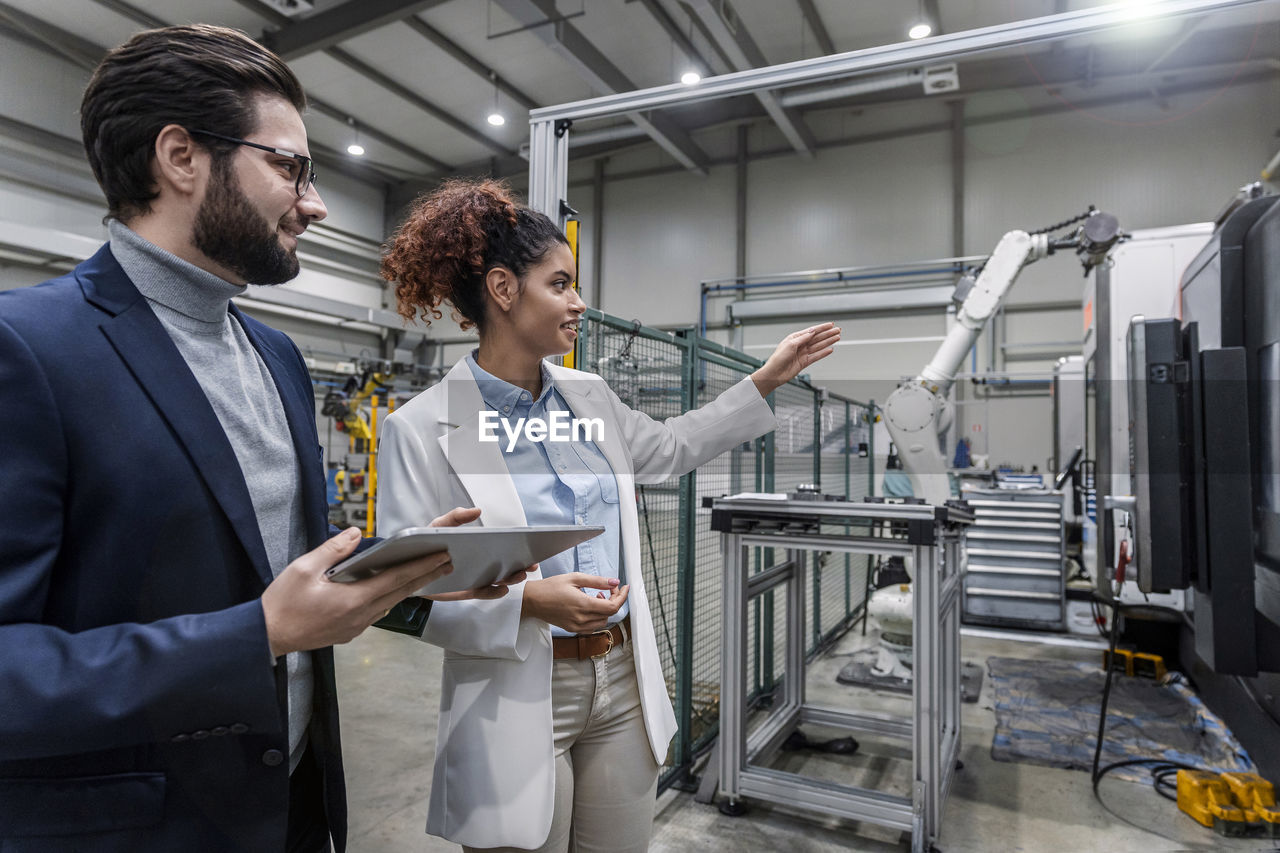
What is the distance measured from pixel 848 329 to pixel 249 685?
9.41 metres

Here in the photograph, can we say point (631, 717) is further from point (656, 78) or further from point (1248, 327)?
point (656, 78)

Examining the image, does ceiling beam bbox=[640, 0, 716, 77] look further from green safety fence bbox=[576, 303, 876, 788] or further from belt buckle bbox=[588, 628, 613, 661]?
belt buckle bbox=[588, 628, 613, 661]

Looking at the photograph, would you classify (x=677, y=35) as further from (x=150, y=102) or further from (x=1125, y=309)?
(x=150, y=102)

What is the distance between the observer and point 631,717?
1203 mm

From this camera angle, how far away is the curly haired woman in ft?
3.49

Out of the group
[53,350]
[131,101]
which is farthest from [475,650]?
[131,101]

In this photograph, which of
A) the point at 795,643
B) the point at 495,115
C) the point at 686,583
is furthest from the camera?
the point at 495,115

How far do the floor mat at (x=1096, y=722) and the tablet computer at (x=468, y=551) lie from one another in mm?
2985

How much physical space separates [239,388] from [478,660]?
20.9 inches

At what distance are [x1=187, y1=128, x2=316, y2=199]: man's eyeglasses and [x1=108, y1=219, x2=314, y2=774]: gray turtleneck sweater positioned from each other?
0.13 metres

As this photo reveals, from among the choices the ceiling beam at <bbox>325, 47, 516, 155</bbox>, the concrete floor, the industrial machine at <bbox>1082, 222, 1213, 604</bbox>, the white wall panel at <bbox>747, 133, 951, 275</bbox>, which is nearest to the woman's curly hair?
the concrete floor

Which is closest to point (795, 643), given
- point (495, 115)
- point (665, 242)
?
point (495, 115)

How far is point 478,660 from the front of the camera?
43.5 inches

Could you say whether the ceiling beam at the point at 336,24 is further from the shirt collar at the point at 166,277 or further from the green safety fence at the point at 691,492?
the shirt collar at the point at 166,277
